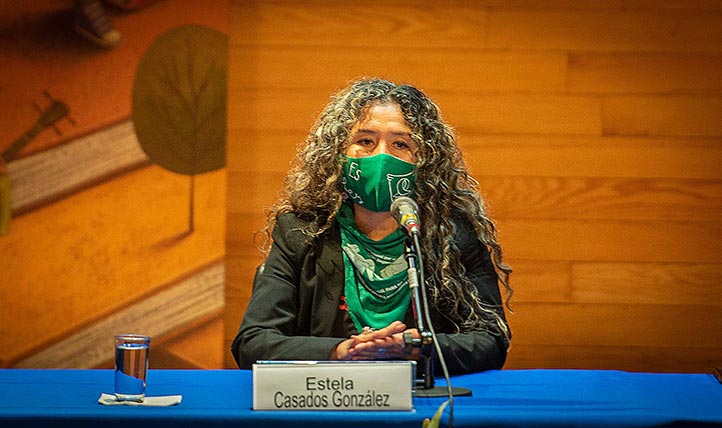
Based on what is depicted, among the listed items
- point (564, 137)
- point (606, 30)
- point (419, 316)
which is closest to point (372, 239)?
point (419, 316)

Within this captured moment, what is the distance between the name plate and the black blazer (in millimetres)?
594

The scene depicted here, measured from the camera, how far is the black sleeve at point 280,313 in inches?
81.6

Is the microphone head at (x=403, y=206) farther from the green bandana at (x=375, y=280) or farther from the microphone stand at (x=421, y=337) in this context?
the green bandana at (x=375, y=280)

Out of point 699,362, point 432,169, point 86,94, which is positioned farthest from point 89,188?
point 699,362

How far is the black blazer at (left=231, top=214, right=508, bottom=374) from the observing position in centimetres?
218

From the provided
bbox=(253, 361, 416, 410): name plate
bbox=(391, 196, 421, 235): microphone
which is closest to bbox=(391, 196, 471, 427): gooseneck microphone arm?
bbox=(391, 196, 421, 235): microphone

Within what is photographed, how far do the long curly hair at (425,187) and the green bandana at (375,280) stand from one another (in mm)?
83

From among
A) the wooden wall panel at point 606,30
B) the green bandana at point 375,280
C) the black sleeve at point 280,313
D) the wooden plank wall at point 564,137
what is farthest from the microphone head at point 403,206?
the wooden wall panel at point 606,30

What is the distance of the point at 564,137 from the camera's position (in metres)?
3.73

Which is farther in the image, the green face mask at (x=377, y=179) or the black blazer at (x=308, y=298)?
the green face mask at (x=377, y=179)

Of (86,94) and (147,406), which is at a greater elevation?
(86,94)

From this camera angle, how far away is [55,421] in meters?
1.45

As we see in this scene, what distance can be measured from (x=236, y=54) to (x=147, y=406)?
2431mm

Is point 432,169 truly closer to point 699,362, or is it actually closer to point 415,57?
point 415,57
